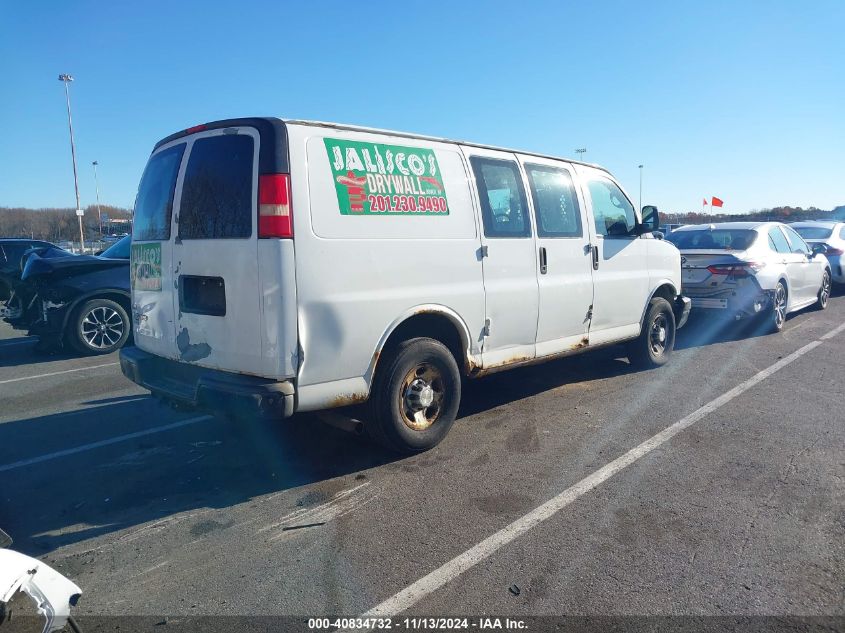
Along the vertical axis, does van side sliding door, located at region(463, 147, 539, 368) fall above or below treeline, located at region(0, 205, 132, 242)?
below

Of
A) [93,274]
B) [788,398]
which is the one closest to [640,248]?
[788,398]

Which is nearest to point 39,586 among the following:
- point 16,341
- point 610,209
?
point 610,209

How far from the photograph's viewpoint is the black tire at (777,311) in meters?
9.29

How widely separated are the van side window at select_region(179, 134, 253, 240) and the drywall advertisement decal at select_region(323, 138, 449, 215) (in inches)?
21.9

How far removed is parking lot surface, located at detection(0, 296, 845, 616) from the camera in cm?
295

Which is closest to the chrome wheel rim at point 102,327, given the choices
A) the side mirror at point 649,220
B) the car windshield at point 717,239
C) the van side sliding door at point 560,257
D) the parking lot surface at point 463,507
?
the parking lot surface at point 463,507

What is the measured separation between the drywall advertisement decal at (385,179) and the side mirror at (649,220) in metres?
2.93

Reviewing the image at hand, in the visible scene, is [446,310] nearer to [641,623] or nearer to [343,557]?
[343,557]

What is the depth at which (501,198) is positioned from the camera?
5.13m

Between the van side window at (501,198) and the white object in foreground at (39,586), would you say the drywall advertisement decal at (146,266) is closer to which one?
the white object in foreground at (39,586)

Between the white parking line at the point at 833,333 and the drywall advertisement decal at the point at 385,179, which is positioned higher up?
the drywall advertisement decal at the point at 385,179

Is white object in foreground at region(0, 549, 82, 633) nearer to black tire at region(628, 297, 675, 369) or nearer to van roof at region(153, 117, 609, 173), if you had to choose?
van roof at region(153, 117, 609, 173)

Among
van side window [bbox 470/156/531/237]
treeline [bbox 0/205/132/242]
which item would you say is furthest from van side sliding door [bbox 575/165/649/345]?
treeline [bbox 0/205/132/242]

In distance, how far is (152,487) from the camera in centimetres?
416
